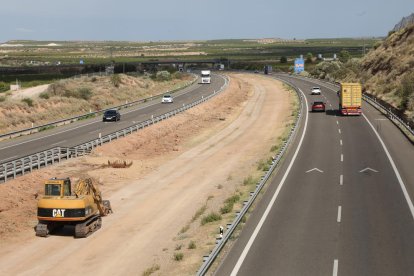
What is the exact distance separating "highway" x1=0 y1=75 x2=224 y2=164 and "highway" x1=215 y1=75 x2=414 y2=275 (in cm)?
2079

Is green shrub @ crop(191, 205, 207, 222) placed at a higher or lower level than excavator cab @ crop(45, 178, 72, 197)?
lower

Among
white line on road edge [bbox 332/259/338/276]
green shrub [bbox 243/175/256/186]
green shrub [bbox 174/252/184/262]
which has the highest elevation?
white line on road edge [bbox 332/259/338/276]

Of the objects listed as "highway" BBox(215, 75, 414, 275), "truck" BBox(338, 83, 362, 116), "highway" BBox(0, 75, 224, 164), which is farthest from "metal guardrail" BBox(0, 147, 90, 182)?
"truck" BBox(338, 83, 362, 116)

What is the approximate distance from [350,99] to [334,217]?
139ft

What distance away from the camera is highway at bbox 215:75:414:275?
19.2m

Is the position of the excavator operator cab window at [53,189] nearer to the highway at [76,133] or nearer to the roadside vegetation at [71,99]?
the highway at [76,133]

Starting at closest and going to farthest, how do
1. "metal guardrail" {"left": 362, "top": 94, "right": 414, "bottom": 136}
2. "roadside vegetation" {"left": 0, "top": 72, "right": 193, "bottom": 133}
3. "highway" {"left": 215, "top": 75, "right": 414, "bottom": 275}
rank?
"highway" {"left": 215, "top": 75, "right": 414, "bottom": 275} < "metal guardrail" {"left": 362, "top": 94, "right": 414, "bottom": 136} < "roadside vegetation" {"left": 0, "top": 72, "right": 193, "bottom": 133}

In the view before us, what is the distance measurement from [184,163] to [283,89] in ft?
224

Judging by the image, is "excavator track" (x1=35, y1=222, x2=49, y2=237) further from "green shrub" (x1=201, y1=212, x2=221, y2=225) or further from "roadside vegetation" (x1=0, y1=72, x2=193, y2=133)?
"roadside vegetation" (x1=0, y1=72, x2=193, y2=133)

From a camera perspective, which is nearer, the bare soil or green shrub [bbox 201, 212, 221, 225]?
the bare soil

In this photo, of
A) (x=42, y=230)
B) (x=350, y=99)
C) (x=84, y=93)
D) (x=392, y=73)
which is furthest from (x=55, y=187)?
(x=392, y=73)

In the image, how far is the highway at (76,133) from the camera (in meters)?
48.3

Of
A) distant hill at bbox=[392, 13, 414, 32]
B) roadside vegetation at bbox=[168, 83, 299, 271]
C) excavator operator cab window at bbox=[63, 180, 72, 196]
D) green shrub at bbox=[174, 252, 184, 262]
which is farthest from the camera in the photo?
distant hill at bbox=[392, 13, 414, 32]

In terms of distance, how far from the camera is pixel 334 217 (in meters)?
25.3
